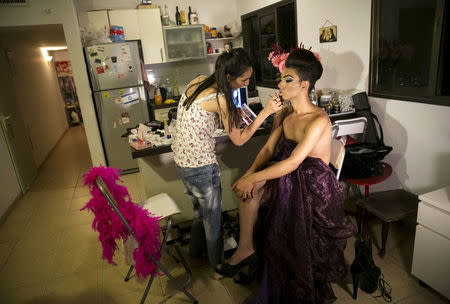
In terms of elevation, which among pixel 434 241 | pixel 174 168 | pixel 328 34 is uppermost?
pixel 328 34

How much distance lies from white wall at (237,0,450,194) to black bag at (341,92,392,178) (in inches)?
3.0

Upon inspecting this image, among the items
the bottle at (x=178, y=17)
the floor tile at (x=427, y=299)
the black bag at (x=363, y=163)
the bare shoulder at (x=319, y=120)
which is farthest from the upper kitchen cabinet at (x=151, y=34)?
the floor tile at (x=427, y=299)

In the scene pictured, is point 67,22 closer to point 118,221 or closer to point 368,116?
point 118,221

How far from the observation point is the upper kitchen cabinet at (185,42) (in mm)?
4598

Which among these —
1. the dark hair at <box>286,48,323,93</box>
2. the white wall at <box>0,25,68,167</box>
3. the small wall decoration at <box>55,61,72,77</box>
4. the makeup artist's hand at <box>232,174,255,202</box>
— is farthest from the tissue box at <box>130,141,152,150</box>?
the small wall decoration at <box>55,61,72,77</box>

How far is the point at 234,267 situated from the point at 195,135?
0.89 meters

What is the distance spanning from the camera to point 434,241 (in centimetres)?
169

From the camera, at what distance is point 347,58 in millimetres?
2850

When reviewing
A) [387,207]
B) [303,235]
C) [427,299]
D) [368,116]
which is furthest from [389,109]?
[303,235]

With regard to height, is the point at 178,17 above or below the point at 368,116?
above

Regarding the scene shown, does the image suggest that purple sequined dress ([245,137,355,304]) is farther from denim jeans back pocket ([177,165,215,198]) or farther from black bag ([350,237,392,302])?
denim jeans back pocket ([177,165,215,198])

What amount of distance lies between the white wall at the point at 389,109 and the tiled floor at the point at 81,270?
1.57 feet

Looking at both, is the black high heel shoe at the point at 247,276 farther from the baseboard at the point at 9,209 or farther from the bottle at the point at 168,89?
the bottle at the point at 168,89

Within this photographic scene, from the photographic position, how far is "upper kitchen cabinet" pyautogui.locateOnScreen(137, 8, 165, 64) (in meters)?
4.39
